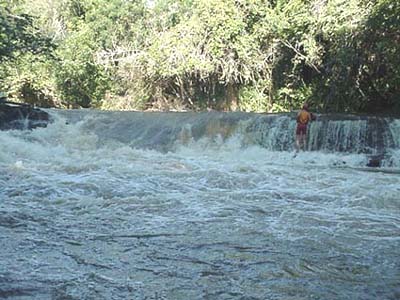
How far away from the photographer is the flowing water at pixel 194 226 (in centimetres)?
328

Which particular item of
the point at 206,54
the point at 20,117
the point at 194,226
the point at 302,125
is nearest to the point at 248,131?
the point at 302,125

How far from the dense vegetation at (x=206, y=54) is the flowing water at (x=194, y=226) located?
4478 millimetres

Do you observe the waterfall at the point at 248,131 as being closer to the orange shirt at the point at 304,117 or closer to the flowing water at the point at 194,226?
the flowing water at the point at 194,226

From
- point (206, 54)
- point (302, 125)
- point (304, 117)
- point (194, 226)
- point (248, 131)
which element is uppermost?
point (206, 54)

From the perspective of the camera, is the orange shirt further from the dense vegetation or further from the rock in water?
Answer: the rock in water

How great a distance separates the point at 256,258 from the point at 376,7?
39.1 feet

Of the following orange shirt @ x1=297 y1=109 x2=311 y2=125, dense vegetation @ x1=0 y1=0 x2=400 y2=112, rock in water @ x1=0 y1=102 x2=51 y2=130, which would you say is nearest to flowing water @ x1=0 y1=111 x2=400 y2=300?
orange shirt @ x1=297 y1=109 x2=311 y2=125

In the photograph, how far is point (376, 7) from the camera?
45.5 ft

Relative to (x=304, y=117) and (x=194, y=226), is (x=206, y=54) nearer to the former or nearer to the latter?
(x=304, y=117)

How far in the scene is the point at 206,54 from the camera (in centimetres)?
1909

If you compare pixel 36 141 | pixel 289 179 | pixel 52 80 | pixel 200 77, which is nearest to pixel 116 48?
pixel 52 80

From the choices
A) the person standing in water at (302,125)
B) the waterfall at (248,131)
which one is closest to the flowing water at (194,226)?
the waterfall at (248,131)

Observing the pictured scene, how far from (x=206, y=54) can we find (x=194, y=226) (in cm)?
1488

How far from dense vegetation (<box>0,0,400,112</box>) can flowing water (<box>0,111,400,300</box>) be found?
14.7 feet
